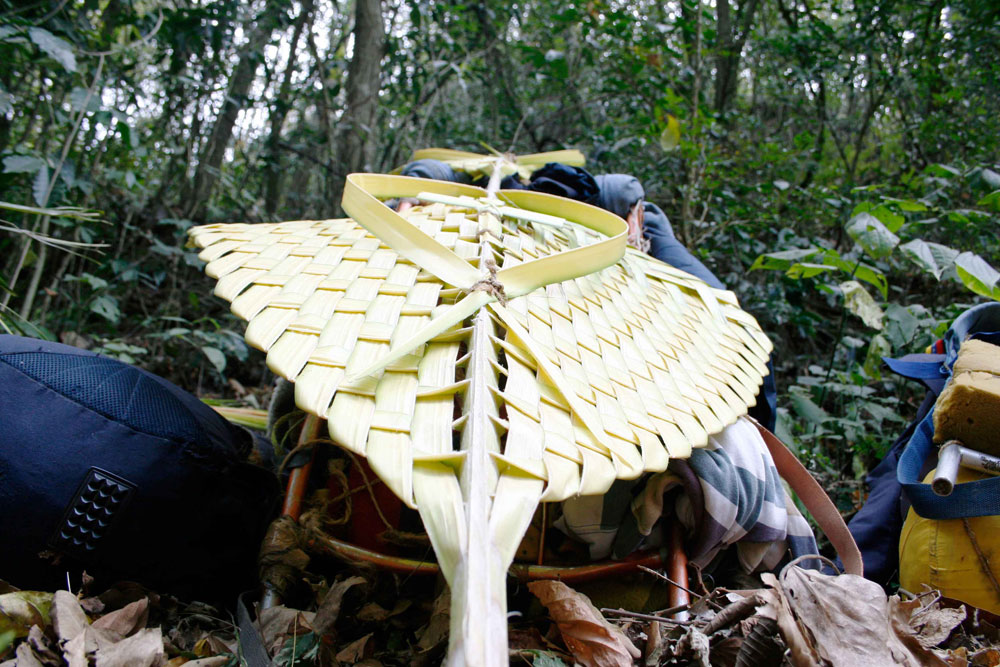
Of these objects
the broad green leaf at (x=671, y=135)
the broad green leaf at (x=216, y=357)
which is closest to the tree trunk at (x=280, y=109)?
the broad green leaf at (x=216, y=357)

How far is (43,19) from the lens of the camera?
1502 mm

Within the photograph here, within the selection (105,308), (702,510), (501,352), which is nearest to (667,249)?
(702,510)

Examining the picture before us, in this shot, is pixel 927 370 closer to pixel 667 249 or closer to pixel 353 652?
pixel 667 249

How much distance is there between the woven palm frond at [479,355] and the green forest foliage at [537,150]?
0.61 metres

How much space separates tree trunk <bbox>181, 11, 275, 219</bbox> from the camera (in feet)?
7.38

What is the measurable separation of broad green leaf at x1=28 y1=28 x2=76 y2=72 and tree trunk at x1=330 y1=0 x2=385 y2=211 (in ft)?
2.64

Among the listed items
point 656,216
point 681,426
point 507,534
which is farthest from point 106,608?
point 656,216

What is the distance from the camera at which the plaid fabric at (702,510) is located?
2.61ft

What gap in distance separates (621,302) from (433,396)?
1.51 feet

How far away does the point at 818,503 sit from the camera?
3.07 ft

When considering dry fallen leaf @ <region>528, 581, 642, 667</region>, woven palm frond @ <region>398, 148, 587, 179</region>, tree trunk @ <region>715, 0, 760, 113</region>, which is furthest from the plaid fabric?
tree trunk @ <region>715, 0, 760, 113</region>

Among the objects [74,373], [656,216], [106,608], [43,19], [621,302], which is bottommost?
[106,608]

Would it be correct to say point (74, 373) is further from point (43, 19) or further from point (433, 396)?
point (43, 19)

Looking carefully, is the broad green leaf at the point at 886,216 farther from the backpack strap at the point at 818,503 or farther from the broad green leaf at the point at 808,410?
the backpack strap at the point at 818,503
